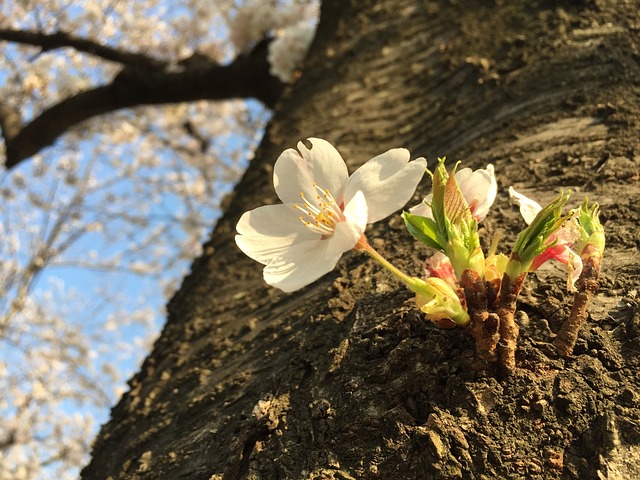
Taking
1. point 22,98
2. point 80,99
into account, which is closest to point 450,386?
point 80,99

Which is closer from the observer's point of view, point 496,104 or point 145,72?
point 496,104

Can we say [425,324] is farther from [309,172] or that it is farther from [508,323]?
[309,172]

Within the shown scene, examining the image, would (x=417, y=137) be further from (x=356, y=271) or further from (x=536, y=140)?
(x=356, y=271)

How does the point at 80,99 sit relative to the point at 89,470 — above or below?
below

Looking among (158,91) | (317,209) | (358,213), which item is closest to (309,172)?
(317,209)

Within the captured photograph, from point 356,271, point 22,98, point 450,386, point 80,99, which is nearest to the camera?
point 450,386
